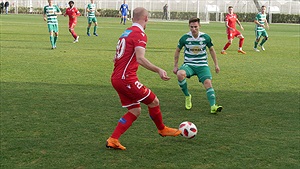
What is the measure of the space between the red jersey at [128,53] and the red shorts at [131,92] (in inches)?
2.5

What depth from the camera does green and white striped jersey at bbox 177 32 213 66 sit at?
32.0 feet

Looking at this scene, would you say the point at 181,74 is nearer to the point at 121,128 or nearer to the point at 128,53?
the point at 121,128

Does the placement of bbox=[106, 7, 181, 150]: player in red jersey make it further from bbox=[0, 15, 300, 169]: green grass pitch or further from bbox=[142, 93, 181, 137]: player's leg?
bbox=[0, 15, 300, 169]: green grass pitch

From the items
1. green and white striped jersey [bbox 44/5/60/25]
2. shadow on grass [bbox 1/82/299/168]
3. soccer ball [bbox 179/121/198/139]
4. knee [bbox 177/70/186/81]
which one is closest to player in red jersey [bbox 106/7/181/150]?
shadow on grass [bbox 1/82/299/168]

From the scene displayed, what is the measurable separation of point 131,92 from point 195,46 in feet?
10.8

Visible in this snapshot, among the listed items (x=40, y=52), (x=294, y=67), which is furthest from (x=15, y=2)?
(x=294, y=67)

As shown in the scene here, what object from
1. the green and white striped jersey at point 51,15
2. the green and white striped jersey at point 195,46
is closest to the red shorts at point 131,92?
the green and white striped jersey at point 195,46

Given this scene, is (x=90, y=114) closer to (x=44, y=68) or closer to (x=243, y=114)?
(x=243, y=114)

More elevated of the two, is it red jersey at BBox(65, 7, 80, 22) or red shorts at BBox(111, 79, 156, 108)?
red jersey at BBox(65, 7, 80, 22)

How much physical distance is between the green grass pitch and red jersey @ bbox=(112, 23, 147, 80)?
999 millimetres

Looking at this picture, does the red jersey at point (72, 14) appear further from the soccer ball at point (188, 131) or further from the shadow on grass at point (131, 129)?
the soccer ball at point (188, 131)

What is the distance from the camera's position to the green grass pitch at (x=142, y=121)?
651cm

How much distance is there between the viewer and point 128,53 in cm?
670

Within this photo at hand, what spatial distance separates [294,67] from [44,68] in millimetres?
7900
